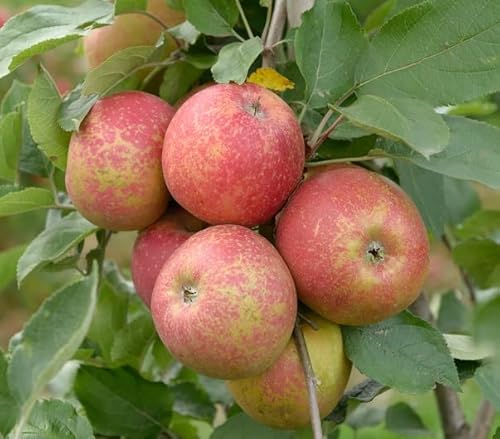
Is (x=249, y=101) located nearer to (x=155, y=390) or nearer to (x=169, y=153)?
(x=169, y=153)

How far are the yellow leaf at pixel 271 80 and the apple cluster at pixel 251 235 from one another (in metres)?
0.04

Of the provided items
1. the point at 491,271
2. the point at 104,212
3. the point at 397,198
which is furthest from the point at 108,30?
the point at 491,271

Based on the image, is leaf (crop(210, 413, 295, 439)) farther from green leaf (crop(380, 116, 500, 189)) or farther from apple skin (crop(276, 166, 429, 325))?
green leaf (crop(380, 116, 500, 189))

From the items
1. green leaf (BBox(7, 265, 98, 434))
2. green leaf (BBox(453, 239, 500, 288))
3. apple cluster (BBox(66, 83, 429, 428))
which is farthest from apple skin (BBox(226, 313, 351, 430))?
green leaf (BBox(453, 239, 500, 288))

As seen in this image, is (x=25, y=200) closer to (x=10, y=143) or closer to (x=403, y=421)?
(x=10, y=143)

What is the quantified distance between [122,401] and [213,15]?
406mm

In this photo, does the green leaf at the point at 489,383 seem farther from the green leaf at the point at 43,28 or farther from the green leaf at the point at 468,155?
the green leaf at the point at 43,28

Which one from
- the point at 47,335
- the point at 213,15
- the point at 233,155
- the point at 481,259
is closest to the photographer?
the point at 47,335

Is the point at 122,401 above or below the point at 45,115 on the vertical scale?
below

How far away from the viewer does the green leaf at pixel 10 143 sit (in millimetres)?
844

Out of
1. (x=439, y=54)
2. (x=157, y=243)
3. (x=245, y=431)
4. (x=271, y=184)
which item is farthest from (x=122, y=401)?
(x=439, y=54)

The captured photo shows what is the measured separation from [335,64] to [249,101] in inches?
3.4

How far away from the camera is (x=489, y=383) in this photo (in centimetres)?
72

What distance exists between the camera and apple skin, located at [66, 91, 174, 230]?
0.71 meters
